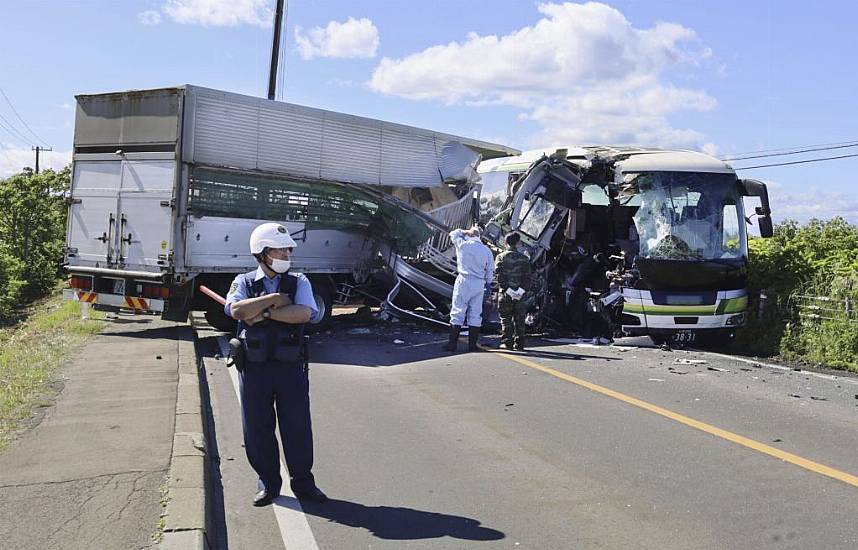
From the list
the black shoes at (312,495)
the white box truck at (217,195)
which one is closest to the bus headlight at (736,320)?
the white box truck at (217,195)

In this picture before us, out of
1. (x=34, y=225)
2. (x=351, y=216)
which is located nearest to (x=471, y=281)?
(x=351, y=216)

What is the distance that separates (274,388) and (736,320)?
8.84 m

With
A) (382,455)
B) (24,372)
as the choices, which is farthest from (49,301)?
(382,455)

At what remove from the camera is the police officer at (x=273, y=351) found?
4.96 m

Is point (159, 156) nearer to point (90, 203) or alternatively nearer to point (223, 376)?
point (90, 203)

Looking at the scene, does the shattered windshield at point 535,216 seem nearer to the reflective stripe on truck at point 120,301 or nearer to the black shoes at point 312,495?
the reflective stripe on truck at point 120,301

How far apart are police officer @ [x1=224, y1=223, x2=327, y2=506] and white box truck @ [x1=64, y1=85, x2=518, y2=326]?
23.0 ft

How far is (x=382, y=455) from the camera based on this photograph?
A: 632cm

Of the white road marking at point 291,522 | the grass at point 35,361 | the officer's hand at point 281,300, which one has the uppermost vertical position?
the officer's hand at point 281,300

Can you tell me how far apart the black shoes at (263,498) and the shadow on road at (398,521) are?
6 centimetres

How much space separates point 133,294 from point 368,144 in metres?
4.62

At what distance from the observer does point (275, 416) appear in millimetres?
5172

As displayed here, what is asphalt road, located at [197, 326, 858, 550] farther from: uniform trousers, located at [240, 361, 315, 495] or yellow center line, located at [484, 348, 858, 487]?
uniform trousers, located at [240, 361, 315, 495]

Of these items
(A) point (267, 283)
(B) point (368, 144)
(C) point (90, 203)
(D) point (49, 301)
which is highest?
(B) point (368, 144)
